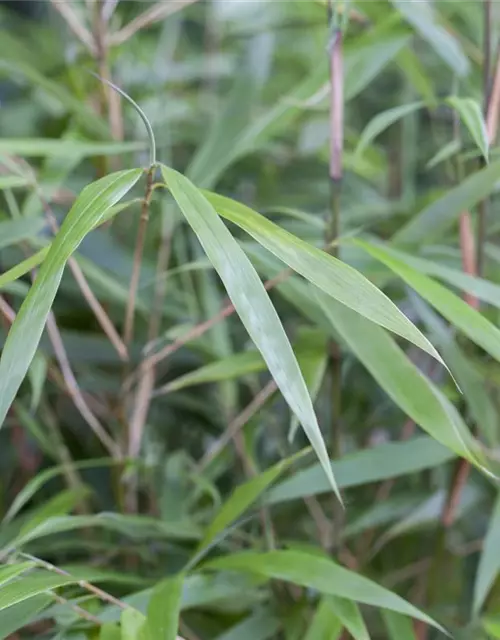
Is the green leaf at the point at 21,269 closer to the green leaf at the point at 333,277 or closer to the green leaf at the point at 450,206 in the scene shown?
the green leaf at the point at 333,277

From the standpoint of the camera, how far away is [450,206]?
1.47 ft

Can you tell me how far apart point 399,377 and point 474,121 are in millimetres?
142

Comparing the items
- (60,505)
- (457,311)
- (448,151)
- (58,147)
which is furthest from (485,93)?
(60,505)

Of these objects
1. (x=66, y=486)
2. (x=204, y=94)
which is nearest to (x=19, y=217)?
(x=66, y=486)

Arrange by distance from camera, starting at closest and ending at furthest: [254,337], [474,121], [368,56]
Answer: [254,337]
[474,121]
[368,56]

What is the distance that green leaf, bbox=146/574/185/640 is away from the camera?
1.09 ft

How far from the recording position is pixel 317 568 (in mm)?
382

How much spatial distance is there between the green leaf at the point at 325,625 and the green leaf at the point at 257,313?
0.14 m

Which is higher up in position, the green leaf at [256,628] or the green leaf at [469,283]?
the green leaf at [469,283]

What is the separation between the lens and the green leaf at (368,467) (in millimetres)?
434

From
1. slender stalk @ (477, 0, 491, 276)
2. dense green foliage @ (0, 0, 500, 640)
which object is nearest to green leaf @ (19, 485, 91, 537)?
dense green foliage @ (0, 0, 500, 640)

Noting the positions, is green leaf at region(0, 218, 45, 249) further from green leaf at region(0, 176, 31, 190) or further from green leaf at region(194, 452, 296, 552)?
green leaf at region(194, 452, 296, 552)

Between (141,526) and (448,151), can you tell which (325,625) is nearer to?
(141,526)

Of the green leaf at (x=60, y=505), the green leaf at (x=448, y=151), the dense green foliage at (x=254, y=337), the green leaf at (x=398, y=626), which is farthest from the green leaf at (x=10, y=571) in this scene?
the green leaf at (x=448, y=151)
